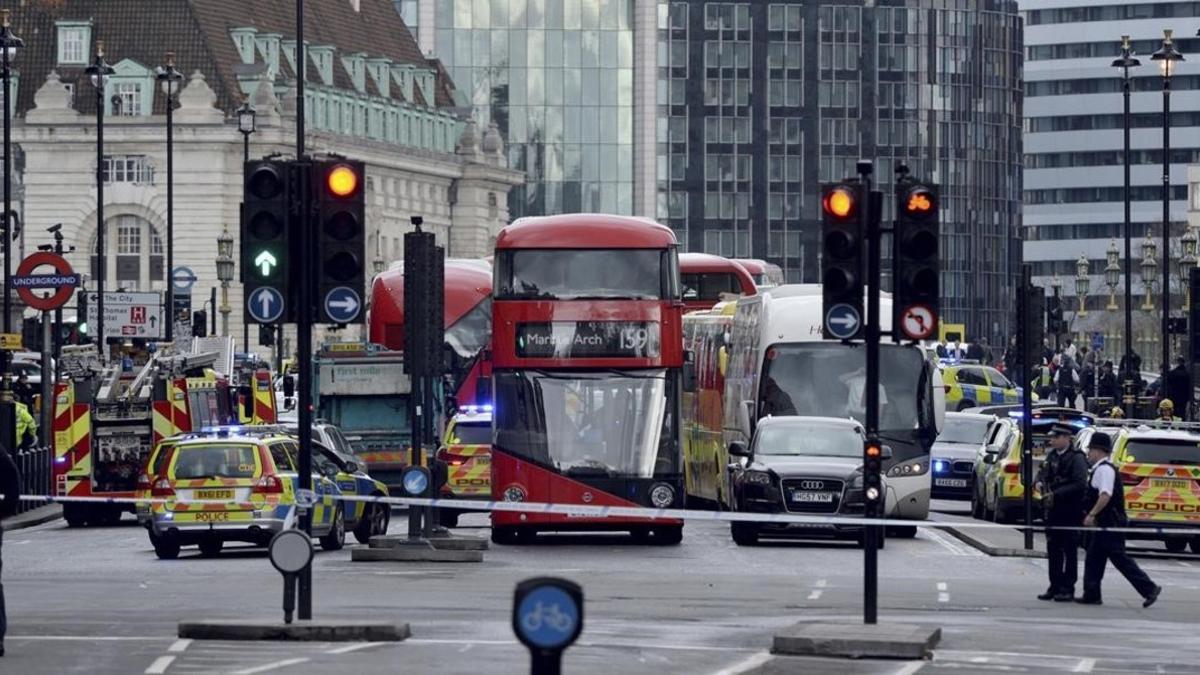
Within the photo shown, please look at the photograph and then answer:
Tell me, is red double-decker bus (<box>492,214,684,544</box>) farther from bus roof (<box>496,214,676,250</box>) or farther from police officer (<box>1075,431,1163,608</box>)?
police officer (<box>1075,431,1163,608</box>)

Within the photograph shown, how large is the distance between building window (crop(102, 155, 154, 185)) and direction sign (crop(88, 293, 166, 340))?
86.0 m

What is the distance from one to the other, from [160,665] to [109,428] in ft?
80.2

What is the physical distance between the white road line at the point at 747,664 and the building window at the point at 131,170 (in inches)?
4838

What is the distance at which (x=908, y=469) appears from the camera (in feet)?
139

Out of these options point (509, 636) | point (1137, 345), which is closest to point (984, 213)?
point (1137, 345)

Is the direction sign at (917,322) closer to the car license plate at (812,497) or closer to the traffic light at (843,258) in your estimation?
the traffic light at (843,258)

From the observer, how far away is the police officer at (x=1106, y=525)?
2808 cm

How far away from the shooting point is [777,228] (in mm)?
174000

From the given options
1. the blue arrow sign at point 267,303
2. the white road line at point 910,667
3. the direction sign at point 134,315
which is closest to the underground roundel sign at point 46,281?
the direction sign at point 134,315

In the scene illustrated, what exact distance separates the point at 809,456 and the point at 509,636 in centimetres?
1620

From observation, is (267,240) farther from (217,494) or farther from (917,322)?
(217,494)

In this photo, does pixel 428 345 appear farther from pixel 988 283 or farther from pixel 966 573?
pixel 988 283

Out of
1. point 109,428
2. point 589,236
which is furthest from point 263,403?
point 589,236

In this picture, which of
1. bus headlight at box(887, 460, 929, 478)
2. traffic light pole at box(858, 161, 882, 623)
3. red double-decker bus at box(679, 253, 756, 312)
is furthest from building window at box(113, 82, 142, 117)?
traffic light pole at box(858, 161, 882, 623)
